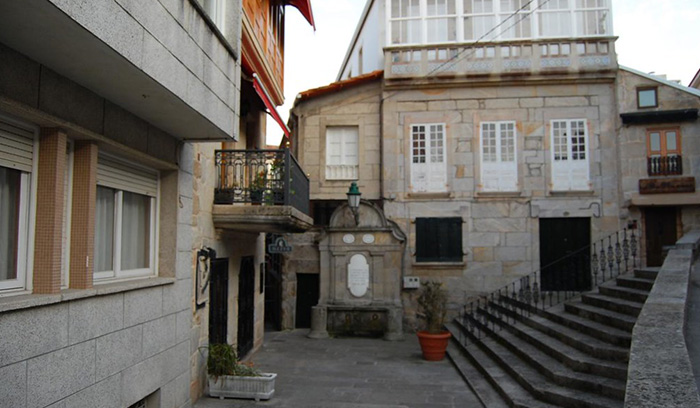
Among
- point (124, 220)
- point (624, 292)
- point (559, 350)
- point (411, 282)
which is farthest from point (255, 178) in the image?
point (411, 282)

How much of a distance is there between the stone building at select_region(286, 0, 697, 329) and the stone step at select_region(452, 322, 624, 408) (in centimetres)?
509

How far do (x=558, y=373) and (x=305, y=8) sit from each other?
10393 millimetres

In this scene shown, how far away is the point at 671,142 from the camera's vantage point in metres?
14.5

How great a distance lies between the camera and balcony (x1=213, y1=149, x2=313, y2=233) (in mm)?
8742

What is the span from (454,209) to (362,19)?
27.7 ft

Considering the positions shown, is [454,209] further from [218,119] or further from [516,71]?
[218,119]

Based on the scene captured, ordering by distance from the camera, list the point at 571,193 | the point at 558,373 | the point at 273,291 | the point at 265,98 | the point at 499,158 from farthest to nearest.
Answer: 1. the point at 273,291
2. the point at 499,158
3. the point at 571,193
4. the point at 265,98
5. the point at 558,373

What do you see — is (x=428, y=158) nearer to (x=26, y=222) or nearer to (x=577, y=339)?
(x=577, y=339)

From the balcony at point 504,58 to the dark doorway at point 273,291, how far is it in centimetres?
634

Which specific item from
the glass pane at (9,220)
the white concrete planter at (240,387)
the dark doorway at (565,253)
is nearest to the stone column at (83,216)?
the glass pane at (9,220)

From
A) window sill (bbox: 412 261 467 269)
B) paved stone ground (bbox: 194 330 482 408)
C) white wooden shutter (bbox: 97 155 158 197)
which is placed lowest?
paved stone ground (bbox: 194 330 482 408)

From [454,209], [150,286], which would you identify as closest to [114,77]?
[150,286]

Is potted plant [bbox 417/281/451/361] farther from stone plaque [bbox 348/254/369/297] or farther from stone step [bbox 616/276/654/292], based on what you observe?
stone step [bbox 616/276/654/292]

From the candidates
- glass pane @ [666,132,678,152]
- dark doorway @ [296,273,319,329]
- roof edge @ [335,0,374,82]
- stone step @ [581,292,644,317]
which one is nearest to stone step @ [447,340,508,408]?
stone step @ [581,292,644,317]
